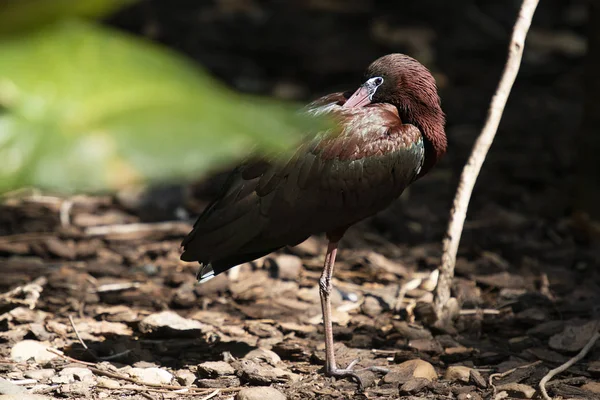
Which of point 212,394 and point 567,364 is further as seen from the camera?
point 567,364

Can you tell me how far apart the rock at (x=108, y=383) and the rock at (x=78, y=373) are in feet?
0.16

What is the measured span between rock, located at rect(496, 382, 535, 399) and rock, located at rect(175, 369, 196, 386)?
53.0 inches

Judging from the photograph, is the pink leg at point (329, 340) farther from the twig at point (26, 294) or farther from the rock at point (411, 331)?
the twig at point (26, 294)

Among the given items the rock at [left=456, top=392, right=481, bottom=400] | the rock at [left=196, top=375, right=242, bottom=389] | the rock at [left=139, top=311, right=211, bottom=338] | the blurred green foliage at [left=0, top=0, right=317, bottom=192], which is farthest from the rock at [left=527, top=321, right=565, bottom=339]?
the blurred green foliage at [left=0, top=0, right=317, bottom=192]

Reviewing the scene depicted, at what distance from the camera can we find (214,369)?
3.89 metres

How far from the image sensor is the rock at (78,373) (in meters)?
3.80

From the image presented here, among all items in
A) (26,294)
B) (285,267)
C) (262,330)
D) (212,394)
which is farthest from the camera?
(285,267)

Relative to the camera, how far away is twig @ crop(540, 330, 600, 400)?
11.9ft

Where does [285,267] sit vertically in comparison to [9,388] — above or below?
above

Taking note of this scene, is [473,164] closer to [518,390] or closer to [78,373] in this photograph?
[518,390]

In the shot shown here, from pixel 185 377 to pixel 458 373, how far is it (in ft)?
3.99

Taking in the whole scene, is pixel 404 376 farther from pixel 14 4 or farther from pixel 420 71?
pixel 14 4

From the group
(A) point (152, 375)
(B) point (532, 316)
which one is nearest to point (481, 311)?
(B) point (532, 316)

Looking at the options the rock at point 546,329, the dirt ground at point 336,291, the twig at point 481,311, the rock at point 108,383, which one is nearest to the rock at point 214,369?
the dirt ground at point 336,291
